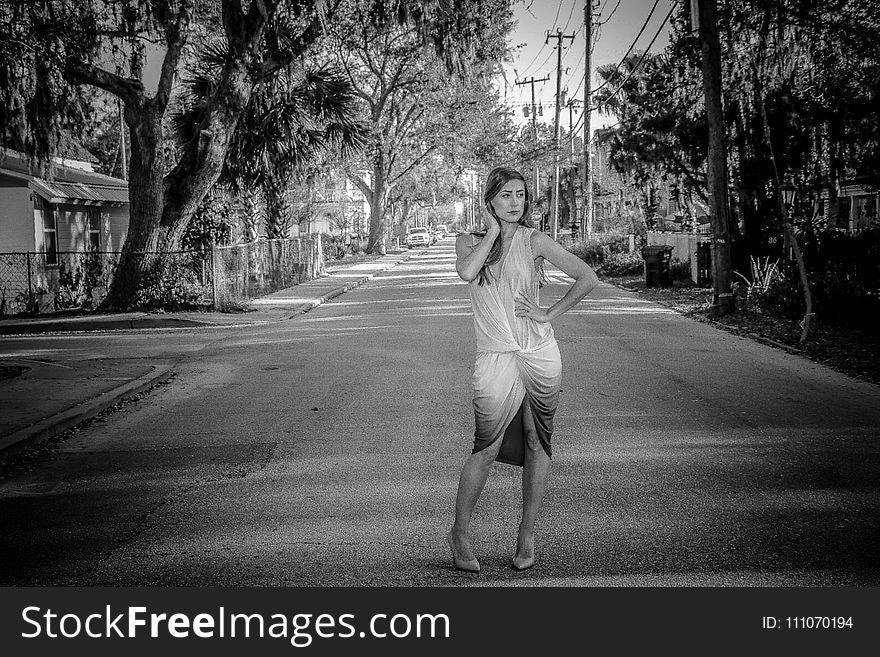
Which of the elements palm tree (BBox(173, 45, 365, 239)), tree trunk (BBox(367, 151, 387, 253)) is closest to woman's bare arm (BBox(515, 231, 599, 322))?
palm tree (BBox(173, 45, 365, 239))

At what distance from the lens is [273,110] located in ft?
75.2

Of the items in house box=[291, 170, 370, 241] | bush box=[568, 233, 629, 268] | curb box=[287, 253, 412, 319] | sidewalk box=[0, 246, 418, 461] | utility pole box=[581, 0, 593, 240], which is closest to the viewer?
sidewalk box=[0, 246, 418, 461]

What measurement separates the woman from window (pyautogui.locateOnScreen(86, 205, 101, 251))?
2591 cm

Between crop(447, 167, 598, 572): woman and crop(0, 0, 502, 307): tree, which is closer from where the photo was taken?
crop(447, 167, 598, 572): woman

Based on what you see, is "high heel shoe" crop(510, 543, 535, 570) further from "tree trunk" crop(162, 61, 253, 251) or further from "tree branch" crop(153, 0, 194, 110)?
"tree trunk" crop(162, 61, 253, 251)

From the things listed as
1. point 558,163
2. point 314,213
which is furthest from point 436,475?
point 314,213

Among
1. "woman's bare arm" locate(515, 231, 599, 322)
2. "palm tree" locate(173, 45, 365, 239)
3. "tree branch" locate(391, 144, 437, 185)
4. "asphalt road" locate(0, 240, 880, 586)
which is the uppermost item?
"tree branch" locate(391, 144, 437, 185)

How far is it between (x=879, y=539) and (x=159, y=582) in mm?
3728

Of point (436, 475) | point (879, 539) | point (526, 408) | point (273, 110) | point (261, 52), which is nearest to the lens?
point (526, 408)

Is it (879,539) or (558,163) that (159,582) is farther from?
(558,163)

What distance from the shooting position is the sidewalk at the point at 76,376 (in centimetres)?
846

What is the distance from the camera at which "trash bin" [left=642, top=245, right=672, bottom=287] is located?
86.7ft

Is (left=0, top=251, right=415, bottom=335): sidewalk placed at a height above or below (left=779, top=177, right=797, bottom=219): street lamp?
below

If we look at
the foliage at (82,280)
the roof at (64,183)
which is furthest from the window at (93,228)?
the foliage at (82,280)
